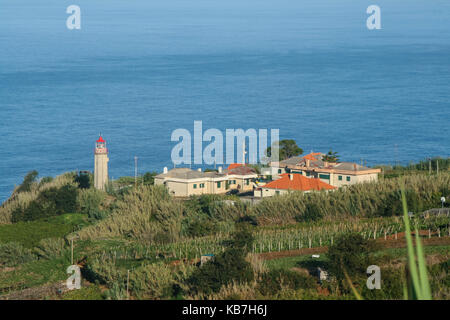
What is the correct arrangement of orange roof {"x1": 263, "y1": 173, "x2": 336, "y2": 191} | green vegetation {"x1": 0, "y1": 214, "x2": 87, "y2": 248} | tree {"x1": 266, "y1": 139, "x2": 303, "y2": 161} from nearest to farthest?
green vegetation {"x1": 0, "y1": 214, "x2": 87, "y2": 248}, orange roof {"x1": 263, "y1": 173, "x2": 336, "y2": 191}, tree {"x1": 266, "y1": 139, "x2": 303, "y2": 161}

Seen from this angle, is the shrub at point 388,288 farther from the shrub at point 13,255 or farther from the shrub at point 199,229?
the shrub at point 13,255

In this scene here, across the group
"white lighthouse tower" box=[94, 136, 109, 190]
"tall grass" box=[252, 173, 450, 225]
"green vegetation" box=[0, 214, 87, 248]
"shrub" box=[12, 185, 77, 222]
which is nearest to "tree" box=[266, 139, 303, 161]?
"white lighthouse tower" box=[94, 136, 109, 190]

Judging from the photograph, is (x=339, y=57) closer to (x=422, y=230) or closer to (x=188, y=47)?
(x=188, y=47)

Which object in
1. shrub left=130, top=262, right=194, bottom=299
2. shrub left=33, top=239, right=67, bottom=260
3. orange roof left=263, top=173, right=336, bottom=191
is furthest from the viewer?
orange roof left=263, top=173, right=336, bottom=191

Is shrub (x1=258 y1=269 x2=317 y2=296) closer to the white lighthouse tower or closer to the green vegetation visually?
the green vegetation

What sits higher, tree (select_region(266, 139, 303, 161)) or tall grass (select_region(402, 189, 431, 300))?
tree (select_region(266, 139, 303, 161))

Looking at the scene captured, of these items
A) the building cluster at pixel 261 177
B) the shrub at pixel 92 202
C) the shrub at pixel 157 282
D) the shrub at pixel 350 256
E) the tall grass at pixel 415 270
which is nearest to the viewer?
the tall grass at pixel 415 270

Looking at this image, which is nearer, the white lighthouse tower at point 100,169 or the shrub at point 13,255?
the shrub at point 13,255

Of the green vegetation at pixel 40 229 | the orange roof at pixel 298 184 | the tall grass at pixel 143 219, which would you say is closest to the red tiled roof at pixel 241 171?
the orange roof at pixel 298 184

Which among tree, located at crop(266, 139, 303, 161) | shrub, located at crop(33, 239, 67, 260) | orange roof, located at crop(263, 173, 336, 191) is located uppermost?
tree, located at crop(266, 139, 303, 161)
